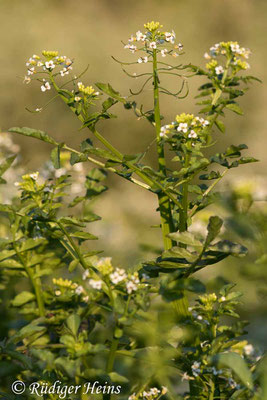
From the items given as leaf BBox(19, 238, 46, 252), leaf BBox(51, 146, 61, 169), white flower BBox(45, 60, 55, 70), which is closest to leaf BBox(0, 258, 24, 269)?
leaf BBox(19, 238, 46, 252)

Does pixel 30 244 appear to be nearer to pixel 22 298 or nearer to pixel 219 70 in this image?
pixel 22 298

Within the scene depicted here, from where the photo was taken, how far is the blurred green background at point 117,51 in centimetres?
258

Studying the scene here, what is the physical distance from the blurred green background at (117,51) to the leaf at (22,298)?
1.40m

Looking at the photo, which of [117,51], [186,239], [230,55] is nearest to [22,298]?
[186,239]

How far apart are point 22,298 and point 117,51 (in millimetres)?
2103

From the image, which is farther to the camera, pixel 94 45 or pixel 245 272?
pixel 94 45

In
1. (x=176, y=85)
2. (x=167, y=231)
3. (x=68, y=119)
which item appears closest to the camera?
(x=167, y=231)

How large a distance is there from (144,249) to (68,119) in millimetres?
1700

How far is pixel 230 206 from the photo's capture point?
30.2 inches

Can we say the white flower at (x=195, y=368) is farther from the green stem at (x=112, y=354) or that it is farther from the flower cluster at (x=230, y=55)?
the flower cluster at (x=230, y=55)

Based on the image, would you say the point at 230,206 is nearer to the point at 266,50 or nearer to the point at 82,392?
the point at 82,392

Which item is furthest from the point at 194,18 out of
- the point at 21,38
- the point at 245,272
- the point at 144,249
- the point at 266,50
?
the point at 245,272

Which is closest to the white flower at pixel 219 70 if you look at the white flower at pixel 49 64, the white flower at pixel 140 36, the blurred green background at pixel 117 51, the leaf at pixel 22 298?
the white flower at pixel 140 36

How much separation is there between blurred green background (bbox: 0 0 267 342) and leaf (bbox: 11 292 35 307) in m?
1.40
